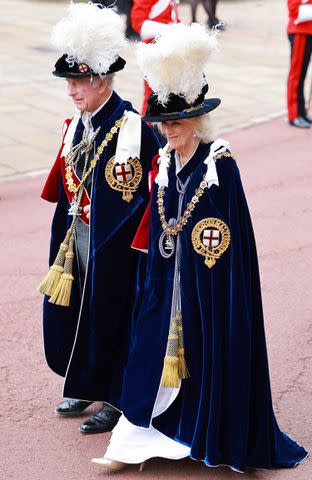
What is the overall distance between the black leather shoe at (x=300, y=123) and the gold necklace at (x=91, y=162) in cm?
741

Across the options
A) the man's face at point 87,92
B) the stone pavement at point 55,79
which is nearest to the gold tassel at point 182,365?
the man's face at point 87,92

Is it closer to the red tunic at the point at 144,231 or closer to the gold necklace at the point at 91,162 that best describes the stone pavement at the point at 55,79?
the gold necklace at the point at 91,162

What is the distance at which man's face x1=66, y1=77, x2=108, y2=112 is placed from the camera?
5055 millimetres

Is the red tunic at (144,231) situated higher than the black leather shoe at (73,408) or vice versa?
the red tunic at (144,231)

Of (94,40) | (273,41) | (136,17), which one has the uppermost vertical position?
(94,40)

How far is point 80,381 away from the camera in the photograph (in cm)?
529

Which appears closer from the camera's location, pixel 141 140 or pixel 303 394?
pixel 141 140

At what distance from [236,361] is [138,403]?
1.77 ft

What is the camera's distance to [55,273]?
523cm

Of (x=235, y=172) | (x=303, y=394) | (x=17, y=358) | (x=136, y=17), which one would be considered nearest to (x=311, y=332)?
(x=303, y=394)

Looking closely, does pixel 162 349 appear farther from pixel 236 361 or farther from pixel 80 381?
pixel 80 381

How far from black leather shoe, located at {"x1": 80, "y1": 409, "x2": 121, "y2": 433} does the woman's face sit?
157 cm

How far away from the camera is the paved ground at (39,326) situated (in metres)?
5.04

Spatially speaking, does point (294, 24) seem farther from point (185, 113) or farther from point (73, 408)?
point (185, 113)
